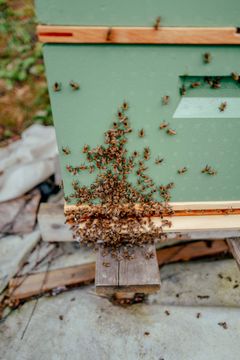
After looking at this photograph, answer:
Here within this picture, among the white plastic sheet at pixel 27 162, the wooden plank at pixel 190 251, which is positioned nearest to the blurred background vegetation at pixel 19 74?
the white plastic sheet at pixel 27 162

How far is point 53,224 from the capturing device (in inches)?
136

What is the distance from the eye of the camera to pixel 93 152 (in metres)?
2.23

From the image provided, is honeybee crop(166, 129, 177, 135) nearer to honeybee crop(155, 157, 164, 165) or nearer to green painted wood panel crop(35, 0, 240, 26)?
honeybee crop(155, 157, 164, 165)

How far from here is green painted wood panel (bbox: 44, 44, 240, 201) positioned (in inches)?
74.5

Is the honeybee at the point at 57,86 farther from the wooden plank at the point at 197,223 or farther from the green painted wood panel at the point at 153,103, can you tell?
the wooden plank at the point at 197,223

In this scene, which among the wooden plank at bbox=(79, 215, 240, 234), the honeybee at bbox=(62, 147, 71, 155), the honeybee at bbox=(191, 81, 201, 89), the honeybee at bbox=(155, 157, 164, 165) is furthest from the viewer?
the wooden plank at bbox=(79, 215, 240, 234)

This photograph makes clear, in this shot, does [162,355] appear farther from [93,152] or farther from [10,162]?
[10,162]

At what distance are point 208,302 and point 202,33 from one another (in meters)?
2.47

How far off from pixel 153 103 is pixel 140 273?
1292mm

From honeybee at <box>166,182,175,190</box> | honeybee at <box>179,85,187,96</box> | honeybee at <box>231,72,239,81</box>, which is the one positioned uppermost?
honeybee at <box>231,72,239,81</box>

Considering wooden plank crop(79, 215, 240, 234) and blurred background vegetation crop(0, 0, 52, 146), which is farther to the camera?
blurred background vegetation crop(0, 0, 52, 146)

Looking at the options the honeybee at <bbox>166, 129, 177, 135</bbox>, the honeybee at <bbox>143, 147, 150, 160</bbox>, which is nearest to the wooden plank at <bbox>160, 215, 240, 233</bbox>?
the honeybee at <bbox>143, 147, 150, 160</bbox>

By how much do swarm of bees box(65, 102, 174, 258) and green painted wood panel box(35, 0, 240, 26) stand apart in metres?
0.66

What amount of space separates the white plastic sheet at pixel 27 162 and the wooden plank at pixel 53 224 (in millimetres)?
519
